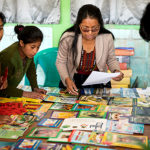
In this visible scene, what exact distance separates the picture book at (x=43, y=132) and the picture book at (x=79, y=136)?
8cm

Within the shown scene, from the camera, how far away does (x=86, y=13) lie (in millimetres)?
1819

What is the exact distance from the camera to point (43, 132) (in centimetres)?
116

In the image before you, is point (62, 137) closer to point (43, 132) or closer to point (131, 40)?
point (43, 132)

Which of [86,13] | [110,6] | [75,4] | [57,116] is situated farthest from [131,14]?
[57,116]

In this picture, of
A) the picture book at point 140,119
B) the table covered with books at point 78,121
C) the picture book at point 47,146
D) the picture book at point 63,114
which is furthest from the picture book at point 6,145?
the picture book at point 140,119

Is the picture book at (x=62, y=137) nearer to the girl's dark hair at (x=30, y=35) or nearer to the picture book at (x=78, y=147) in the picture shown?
the picture book at (x=78, y=147)

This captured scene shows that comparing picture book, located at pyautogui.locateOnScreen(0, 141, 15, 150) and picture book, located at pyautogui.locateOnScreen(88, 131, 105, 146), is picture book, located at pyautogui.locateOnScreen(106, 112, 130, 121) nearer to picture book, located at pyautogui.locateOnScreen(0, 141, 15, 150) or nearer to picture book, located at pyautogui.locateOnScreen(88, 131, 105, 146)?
picture book, located at pyautogui.locateOnScreen(88, 131, 105, 146)

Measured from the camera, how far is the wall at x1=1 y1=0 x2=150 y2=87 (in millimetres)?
3268

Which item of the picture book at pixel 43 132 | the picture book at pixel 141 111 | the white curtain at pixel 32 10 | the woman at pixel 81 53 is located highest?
the white curtain at pixel 32 10

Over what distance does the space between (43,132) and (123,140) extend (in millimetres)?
373

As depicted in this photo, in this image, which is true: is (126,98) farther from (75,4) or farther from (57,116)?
(75,4)

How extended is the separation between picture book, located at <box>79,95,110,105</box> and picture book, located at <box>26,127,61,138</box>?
459 millimetres

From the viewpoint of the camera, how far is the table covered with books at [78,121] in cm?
105

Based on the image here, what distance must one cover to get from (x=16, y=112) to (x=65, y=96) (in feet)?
1.47
